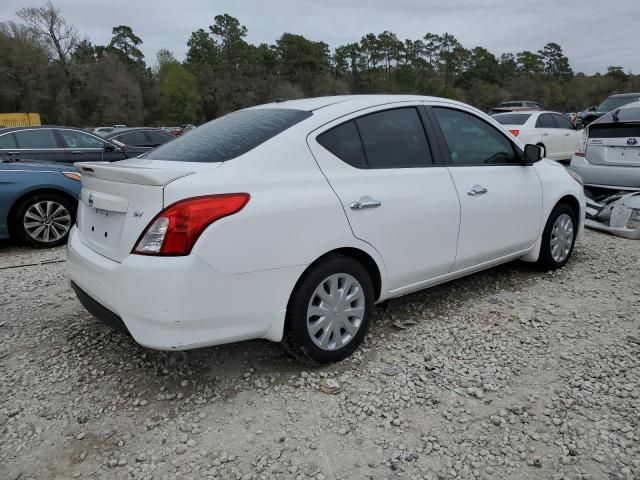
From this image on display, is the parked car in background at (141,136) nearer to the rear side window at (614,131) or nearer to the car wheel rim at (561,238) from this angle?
the rear side window at (614,131)

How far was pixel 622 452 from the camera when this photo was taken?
2.26 metres

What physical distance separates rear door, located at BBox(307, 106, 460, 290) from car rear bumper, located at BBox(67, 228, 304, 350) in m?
0.63

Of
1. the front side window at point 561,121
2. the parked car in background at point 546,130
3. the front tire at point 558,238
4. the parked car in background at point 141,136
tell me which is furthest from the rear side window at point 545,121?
the parked car in background at point 141,136

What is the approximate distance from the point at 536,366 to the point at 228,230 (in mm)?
2008

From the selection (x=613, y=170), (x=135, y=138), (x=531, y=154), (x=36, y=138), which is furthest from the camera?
(x=135, y=138)

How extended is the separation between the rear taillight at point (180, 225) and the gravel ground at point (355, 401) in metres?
0.90

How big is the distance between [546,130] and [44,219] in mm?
11002

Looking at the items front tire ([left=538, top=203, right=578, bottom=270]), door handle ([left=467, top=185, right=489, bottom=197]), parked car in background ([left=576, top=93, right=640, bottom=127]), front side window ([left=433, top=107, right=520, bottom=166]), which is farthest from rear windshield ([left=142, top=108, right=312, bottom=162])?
parked car in background ([left=576, top=93, right=640, bottom=127])

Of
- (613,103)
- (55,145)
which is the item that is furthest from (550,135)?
(55,145)

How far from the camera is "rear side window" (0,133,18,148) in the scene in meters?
8.00

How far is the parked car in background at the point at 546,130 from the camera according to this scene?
11852 mm

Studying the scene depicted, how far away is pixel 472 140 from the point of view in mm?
3828

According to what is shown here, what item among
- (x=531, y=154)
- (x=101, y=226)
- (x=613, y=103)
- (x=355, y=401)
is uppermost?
(x=613, y=103)

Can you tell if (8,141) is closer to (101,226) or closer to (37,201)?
(37,201)
